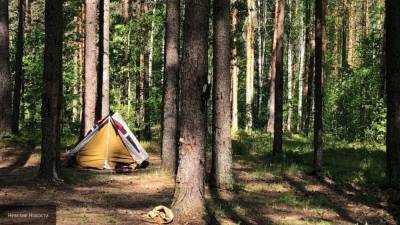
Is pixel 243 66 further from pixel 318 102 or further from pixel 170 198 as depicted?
pixel 170 198

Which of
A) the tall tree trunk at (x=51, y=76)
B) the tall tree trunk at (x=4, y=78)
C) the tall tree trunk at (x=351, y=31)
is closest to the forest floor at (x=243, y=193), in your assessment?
the tall tree trunk at (x=51, y=76)

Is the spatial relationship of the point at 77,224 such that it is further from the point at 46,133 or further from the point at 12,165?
the point at 12,165

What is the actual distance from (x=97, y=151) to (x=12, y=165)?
8.66 ft

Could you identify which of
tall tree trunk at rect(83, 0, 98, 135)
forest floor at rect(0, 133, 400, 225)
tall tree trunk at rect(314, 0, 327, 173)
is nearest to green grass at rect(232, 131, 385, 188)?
forest floor at rect(0, 133, 400, 225)

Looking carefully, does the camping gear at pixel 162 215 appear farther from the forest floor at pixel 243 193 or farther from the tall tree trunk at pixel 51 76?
the tall tree trunk at pixel 51 76

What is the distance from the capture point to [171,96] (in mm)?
14062

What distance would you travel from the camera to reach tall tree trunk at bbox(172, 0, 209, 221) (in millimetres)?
8102

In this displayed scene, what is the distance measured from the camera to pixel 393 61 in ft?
43.1

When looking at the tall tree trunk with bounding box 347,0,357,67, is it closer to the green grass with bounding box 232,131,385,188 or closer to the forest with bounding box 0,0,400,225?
the green grass with bounding box 232,131,385,188

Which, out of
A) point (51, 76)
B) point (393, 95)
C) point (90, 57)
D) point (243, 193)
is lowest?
point (243, 193)

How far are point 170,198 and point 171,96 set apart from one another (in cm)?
386

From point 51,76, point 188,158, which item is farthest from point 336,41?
point 188,158

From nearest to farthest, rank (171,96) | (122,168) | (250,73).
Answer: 1. (171,96)
2. (122,168)
3. (250,73)

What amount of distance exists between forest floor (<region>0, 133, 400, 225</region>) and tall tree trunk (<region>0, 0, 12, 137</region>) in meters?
1.12
